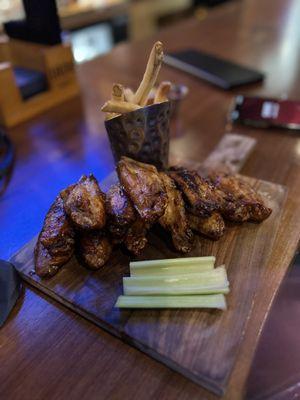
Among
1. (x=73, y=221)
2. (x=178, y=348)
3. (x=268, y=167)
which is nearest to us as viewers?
(x=178, y=348)

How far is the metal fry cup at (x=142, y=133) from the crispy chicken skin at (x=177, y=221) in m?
0.19

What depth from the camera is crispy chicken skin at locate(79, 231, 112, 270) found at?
38.4 inches

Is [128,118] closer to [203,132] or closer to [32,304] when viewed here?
[32,304]

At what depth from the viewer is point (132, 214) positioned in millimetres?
956

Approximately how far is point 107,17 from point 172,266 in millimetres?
5187

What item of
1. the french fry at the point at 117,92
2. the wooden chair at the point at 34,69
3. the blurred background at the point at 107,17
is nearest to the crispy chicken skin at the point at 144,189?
the french fry at the point at 117,92

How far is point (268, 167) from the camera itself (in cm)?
149

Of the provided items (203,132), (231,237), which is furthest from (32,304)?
(203,132)

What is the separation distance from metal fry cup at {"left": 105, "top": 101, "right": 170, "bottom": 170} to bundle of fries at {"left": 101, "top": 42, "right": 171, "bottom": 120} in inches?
1.2

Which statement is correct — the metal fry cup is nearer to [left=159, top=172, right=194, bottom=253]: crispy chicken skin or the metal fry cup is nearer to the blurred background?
[left=159, top=172, right=194, bottom=253]: crispy chicken skin

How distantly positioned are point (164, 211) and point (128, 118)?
0.35 m

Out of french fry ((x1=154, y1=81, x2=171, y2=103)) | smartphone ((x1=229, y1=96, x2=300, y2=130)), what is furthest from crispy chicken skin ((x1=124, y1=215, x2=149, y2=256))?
smartphone ((x1=229, y1=96, x2=300, y2=130))

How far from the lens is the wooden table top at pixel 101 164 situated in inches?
31.4

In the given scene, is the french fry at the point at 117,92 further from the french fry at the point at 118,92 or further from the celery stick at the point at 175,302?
the celery stick at the point at 175,302
